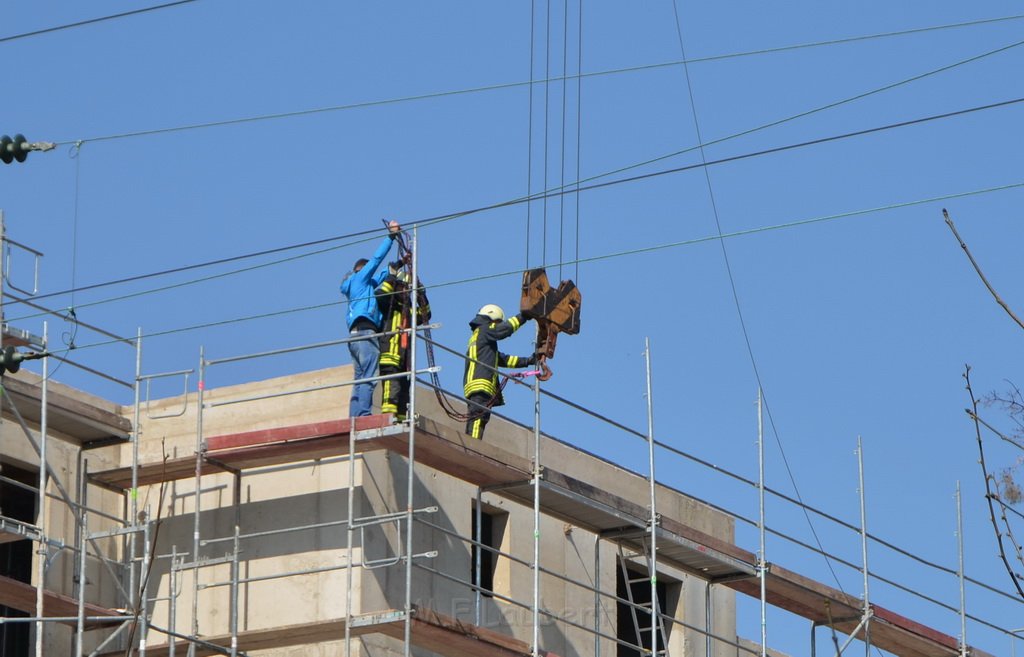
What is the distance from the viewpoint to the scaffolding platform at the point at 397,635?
77.2ft

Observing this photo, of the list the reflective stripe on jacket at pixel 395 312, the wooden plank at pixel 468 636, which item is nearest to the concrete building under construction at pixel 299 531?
the wooden plank at pixel 468 636

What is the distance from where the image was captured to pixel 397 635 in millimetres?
23844

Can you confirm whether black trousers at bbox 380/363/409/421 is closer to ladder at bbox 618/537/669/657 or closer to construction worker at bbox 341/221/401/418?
construction worker at bbox 341/221/401/418

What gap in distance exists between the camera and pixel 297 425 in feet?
83.1

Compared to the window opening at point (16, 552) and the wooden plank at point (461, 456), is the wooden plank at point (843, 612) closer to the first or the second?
the wooden plank at point (461, 456)

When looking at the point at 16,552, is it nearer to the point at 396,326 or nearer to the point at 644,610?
the point at 396,326

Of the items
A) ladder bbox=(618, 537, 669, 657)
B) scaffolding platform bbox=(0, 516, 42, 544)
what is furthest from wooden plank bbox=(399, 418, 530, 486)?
scaffolding platform bbox=(0, 516, 42, 544)

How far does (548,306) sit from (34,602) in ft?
21.4

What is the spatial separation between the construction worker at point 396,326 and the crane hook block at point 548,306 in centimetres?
115

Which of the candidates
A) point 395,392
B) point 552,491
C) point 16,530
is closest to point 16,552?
point 16,530

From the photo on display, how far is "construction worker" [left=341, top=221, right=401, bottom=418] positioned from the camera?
25.1 metres

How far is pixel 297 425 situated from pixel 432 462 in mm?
1528

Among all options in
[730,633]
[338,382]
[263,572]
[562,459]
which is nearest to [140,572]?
[263,572]

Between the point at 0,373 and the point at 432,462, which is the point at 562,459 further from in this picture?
the point at 0,373
